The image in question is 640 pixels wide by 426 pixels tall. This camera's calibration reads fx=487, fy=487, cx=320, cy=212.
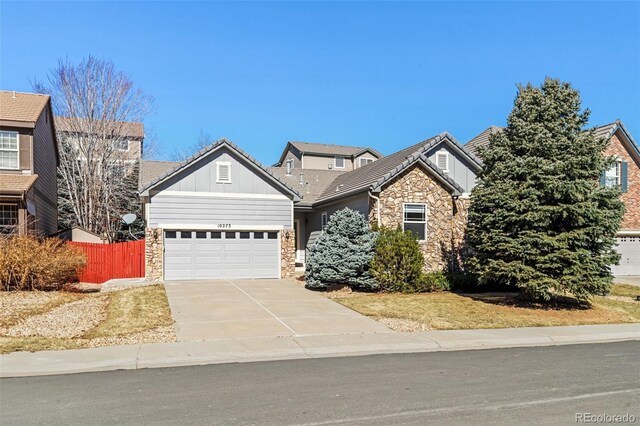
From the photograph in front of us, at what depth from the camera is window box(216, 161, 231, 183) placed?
2089cm

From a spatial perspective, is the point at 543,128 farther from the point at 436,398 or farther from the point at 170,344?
the point at 170,344

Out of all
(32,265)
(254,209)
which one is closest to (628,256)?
(254,209)

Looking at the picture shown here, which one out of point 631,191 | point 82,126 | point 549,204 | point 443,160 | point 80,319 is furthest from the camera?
point 82,126

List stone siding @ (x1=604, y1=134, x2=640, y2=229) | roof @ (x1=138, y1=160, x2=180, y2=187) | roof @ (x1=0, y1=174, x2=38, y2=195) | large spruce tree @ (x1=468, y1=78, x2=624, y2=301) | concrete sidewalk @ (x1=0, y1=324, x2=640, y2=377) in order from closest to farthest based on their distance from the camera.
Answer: concrete sidewalk @ (x1=0, y1=324, x2=640, y2=377) < large spruce tree @ (x1=468, y1=78, x2=624, y2=301) < roof @ (x1=0, y1=174, x2=38, y2=195) < roof @ (x1=138, y1=160, x2=180, y2=187) < stone siding @ (x1=604, y1=134, x2=640, y2=229)

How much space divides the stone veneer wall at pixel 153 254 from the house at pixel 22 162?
455 cm

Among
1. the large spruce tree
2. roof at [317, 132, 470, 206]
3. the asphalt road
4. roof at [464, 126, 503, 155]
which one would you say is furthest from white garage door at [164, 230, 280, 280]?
the asphalt road

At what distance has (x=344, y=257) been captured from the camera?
17344 mm

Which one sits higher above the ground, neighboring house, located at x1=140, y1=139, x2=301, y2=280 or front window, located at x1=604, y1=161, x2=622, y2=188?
front window, located at x1=604, y1=161, x2=622, y2=188

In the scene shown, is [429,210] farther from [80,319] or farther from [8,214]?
[8,214]

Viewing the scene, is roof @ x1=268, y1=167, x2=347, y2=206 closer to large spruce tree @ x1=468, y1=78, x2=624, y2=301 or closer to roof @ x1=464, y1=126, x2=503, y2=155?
roof @ x1=464, y1=126, x2=503, y2=155

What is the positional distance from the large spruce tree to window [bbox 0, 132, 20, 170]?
18859mm

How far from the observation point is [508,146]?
50.7 ft

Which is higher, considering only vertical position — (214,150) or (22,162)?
(214,150)

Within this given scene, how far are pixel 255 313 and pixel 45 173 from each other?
676 inches
